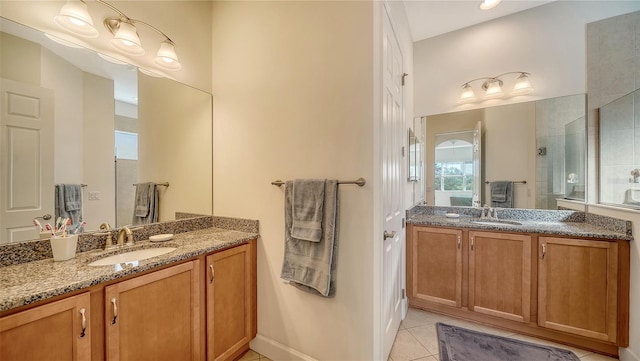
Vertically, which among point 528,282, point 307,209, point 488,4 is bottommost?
point 528,282

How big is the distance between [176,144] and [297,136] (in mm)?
1073

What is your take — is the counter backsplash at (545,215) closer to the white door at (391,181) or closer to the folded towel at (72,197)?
the white door at (391,181)

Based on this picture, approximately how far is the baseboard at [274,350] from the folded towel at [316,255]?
0.47 meters

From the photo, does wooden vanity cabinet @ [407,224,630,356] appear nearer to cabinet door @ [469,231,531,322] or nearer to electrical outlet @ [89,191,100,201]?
cabinet door @ [469,231,531,322]

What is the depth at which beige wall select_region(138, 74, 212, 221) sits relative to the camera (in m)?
1.78

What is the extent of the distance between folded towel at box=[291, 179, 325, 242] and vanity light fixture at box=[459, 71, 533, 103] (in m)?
2.21

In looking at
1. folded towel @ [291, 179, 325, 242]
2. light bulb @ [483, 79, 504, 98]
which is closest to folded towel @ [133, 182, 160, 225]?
folded towel @ [291, 179, 325, 242]

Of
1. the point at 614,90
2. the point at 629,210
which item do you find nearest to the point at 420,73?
the point at 614,90

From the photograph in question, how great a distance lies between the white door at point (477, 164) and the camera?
2.65 m

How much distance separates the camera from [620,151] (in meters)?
2.05

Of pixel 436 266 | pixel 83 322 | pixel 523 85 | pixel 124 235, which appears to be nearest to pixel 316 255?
pixel 83 322

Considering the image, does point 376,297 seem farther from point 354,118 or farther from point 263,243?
point 354,118

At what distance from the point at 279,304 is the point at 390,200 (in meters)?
1.09

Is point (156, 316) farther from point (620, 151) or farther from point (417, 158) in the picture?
point (620, 151)
